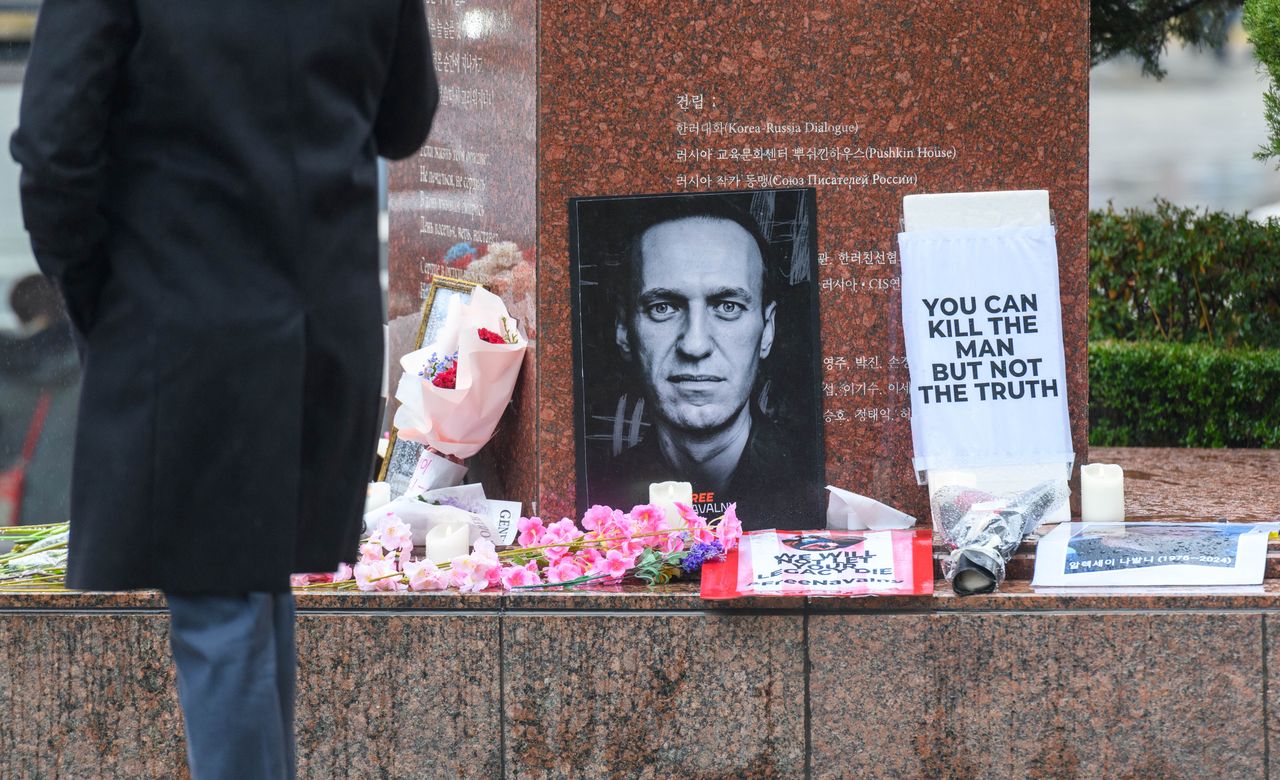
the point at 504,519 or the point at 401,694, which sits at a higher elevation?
the point at 504,519

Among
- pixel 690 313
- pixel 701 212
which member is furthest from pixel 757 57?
pixel 690 313

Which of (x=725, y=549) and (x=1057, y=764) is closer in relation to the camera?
(x=1057, y=764)

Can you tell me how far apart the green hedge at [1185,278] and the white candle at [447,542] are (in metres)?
3.86

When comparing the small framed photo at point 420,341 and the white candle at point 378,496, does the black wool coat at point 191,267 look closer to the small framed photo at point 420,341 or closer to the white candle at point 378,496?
the white candle at point 378,496

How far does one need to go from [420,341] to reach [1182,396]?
3223 mm

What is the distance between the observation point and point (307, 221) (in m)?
2.67

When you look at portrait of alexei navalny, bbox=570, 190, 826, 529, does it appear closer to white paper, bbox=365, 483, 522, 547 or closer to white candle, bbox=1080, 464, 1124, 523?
white paper, bbox=365, 483, 522, 547

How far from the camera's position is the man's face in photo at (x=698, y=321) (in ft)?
14.8

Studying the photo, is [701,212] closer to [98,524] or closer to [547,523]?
[547,523]

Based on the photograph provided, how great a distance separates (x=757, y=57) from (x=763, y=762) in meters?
1.93

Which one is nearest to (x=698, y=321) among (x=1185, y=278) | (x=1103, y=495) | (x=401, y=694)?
(x=1103, y=495)

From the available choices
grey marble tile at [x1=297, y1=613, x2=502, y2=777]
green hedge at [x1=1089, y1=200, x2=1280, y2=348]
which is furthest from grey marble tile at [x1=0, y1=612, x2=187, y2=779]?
green hedge at [x1=1089, y1=200, x2=1280, y2=348]

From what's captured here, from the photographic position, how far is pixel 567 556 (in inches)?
164

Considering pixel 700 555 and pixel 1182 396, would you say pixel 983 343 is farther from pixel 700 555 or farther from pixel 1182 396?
pixel 1182 396
